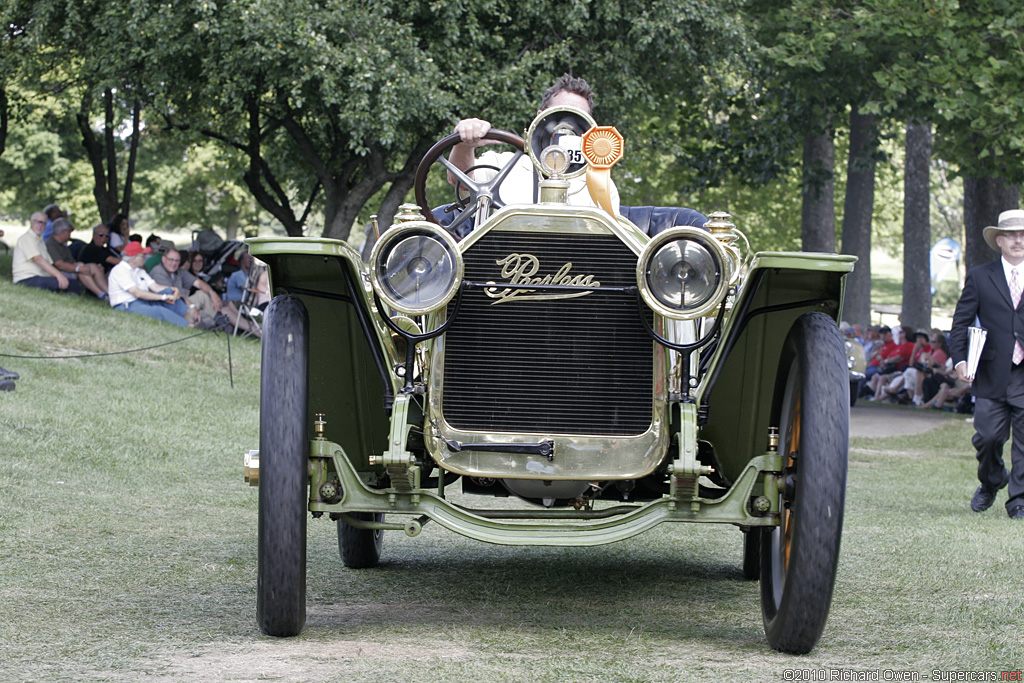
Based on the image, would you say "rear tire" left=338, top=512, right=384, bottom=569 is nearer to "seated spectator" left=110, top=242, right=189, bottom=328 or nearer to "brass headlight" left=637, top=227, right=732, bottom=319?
"brass headlight" left=637, top=227, right=732, bottom=319

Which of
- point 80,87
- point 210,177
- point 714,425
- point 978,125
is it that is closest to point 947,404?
point 978,125

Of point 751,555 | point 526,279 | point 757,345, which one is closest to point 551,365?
point 526,279

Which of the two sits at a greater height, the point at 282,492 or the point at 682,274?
the point at 682,274

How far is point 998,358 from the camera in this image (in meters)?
7.49

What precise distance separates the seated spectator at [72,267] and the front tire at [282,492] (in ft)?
49.0

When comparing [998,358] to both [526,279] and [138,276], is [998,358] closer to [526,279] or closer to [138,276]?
[526,279]

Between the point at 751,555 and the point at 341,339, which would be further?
the point at 751,555

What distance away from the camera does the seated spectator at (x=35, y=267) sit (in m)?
17.1

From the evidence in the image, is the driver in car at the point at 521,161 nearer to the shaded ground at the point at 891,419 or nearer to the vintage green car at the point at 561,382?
the vintage green car at the point at 561,382

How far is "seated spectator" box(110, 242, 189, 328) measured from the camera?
55.4ft

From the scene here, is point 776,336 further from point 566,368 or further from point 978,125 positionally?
point 978,125

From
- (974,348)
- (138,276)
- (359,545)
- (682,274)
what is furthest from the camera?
(138,276)

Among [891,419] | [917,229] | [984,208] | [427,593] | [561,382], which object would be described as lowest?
[891,419]

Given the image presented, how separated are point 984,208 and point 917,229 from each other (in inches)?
219
